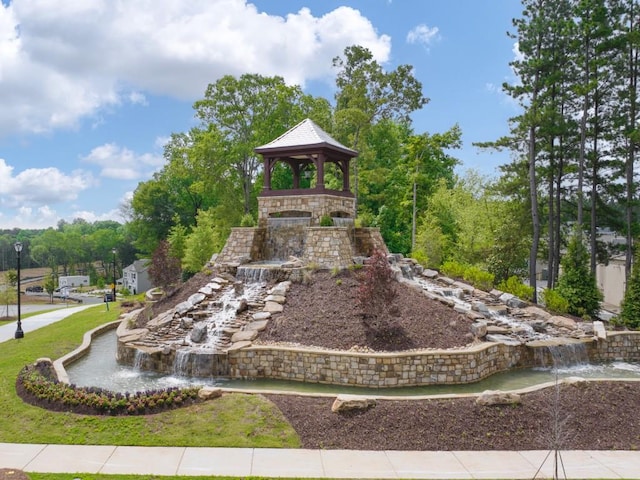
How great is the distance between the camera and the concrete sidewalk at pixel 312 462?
6230mm

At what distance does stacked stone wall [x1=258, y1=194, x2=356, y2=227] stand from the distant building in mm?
56378

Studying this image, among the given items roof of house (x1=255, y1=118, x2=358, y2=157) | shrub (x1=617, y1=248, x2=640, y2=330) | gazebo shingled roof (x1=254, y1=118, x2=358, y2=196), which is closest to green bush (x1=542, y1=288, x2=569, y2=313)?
shrub (x1=617, y1=248, x2=640, y2=330)

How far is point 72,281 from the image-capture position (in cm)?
6694

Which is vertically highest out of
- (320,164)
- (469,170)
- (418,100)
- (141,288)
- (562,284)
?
(418,100)

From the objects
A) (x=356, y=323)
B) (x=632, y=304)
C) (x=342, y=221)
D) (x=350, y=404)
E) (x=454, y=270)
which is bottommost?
(x=350, y=404)

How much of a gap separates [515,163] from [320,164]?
12.0m

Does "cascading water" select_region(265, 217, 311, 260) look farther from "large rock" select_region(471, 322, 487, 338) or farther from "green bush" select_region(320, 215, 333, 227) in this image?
"large rock" select_region(471, 322, 487, 338)

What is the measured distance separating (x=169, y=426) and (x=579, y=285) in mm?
16937

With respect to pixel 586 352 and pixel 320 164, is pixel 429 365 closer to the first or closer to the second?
pixel 586 352

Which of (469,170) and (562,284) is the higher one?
(469,170)

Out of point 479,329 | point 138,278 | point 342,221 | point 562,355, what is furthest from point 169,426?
point 138,278

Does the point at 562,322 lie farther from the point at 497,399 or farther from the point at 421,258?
the point at 497,399

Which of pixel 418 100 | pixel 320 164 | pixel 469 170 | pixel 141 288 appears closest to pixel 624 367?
pixel 320 164

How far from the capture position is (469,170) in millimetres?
35000
